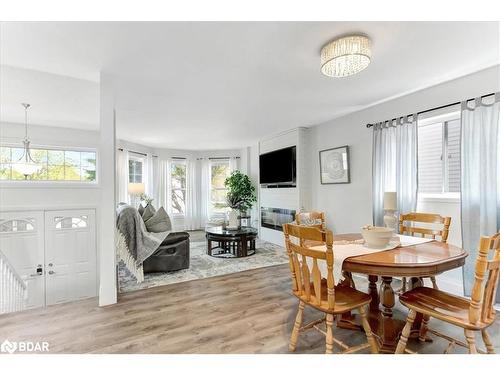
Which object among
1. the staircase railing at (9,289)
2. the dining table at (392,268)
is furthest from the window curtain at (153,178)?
the dining table at (392,268)

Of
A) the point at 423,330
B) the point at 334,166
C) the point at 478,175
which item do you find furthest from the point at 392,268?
the point at 334,166

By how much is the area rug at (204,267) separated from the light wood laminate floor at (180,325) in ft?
1.11

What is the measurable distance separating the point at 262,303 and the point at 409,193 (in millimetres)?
2230

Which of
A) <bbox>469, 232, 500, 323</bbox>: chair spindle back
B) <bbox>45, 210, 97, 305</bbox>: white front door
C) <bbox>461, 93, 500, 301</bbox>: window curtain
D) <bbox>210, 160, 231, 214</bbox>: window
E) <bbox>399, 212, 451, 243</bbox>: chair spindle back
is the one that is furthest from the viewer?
<bbox>210, 160, 231, 214</bbox>: window

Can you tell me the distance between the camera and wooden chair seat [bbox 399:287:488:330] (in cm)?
133

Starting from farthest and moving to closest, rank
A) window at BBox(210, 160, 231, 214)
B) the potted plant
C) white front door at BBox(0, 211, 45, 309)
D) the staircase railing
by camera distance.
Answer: window at BBox(210, 160, 231, 214) < the potted plant < white front door at BBox(0, 211, 45, 309) < the staircase railing

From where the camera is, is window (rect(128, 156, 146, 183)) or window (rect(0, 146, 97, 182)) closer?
window (rect(0, 146, 97, 182))

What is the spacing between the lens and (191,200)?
7.38 metres

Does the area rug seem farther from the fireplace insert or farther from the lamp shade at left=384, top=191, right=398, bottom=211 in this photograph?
the lamp shade at left=384, top=191, right=398, bottom=211

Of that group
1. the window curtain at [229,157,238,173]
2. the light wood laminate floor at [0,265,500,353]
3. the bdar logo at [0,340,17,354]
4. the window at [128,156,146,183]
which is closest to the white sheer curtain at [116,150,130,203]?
the window at [128,156,146,183]

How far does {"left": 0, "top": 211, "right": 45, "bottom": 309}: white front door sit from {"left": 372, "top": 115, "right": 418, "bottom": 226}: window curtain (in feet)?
16.3

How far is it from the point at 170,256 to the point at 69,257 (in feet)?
5.54

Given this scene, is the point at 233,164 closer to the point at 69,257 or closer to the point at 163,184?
the point at 163,184
